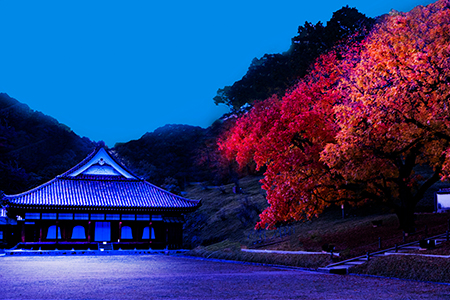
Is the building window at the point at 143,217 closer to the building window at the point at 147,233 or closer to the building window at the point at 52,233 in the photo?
the building window at the point at 147,233

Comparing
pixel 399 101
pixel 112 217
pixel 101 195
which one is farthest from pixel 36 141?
pixel 399 101

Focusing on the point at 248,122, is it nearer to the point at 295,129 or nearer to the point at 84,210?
the point at 295,129

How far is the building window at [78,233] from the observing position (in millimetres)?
43531

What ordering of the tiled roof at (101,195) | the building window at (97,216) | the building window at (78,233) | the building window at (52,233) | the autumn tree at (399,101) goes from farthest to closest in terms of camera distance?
the building window at (97,216), the building window at (78,233), the building window at (52,233), the tiled roof at (101,195), the autumn tree at (399,101)

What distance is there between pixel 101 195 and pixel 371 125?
33.8 meters

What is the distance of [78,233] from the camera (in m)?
43.7

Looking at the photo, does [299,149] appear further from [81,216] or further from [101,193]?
[101,193]

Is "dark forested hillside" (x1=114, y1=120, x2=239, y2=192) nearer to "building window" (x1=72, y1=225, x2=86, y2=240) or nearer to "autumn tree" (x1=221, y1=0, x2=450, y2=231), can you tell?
"building window" (x1=72, y1=225, x2=86, y2=240)

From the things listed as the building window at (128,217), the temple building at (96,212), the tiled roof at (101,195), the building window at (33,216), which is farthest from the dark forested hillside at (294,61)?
the building window at (33,216)

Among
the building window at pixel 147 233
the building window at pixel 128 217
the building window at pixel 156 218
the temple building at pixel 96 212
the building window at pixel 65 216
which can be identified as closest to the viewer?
the temple building at pixel 96 212

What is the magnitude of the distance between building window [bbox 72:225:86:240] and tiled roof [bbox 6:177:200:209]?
2.81 m

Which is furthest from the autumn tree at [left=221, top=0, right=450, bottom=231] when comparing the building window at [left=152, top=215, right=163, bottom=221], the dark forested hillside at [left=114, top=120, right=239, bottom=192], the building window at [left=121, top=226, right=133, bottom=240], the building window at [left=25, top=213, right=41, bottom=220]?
the dark forested hillside at [left=114, top=120, right=239, bottom=192]

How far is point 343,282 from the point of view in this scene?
14.7 meters

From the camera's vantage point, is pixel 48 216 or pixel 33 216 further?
pixel 48 216
